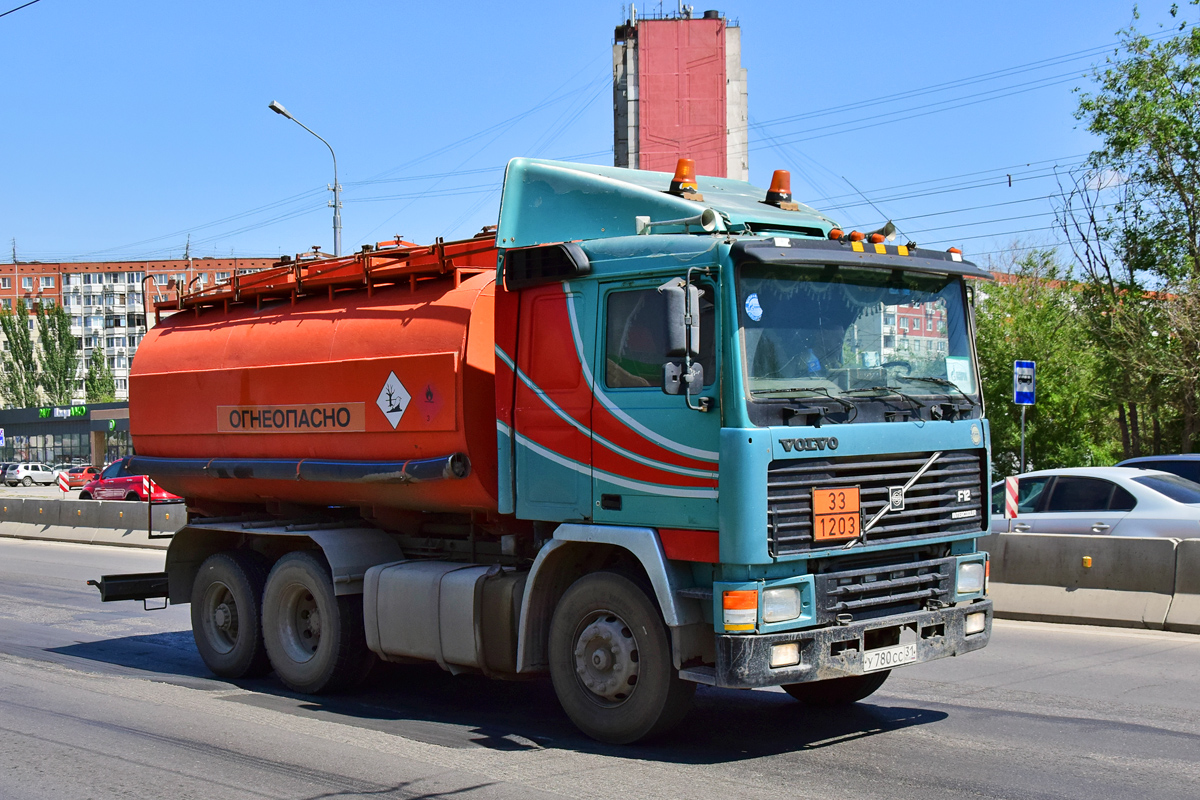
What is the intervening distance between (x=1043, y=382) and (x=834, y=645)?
3047cm

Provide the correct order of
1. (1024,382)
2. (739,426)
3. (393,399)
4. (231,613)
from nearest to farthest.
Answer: (739,426) < (393,399) < (231,613) < (1024,382)

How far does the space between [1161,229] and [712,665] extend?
26.6 metres

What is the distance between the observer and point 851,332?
6859mm

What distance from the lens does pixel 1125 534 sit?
41.7ft

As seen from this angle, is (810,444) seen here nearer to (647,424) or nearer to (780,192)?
(647,424)

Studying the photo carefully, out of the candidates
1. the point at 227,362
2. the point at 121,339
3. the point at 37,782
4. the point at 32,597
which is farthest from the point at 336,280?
the point at 121,339

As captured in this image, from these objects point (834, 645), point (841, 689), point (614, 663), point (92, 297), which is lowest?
point (841, 689)

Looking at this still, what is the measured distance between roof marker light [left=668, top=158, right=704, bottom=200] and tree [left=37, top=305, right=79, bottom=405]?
331ft

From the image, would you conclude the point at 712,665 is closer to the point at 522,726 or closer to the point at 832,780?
the point at 832,780

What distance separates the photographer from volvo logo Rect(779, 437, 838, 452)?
6.32 m

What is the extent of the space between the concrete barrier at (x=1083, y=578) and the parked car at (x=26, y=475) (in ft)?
223

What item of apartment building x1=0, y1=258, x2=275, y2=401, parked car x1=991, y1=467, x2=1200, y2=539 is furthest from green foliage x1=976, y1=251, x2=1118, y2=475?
apartment building x1=0, y1=258, x2=275, y2=401

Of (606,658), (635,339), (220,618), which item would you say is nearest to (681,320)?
(635,339)

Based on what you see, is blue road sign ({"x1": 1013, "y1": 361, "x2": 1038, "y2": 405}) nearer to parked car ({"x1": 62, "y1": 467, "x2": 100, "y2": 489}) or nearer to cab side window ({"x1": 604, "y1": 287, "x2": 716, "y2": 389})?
cab side window ({"x1": 604, "y1": 287, "x2": 716, "y2": 389})
